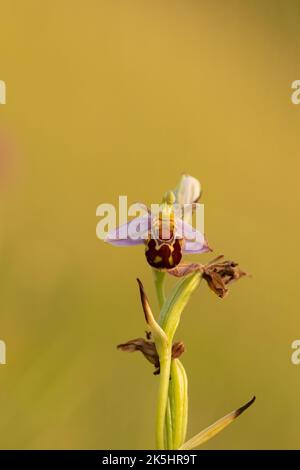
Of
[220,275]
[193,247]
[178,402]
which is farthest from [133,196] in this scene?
[178,402]

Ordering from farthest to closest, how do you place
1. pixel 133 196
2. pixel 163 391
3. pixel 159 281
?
1. pixel 133 196
2. pixel 159 281
3. pixel 163 391

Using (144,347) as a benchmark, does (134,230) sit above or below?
above

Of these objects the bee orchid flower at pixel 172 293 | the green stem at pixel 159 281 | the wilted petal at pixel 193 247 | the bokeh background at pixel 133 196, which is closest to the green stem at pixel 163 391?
the bee orchid flower at pixel 172 293

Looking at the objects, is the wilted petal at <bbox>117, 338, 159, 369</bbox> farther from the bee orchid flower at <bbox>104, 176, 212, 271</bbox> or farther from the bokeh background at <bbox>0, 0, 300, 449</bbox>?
the bokeh background at <bbox>0, 0, 300, 449</bbox>

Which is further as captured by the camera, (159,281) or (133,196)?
(133,196)

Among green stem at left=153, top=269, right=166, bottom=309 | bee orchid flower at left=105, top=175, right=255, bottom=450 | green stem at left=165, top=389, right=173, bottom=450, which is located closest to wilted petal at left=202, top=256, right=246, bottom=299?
bee orchid flower at left=105, top=175, right=255, bottom=450

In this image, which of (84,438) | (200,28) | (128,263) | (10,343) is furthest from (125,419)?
(200,28)

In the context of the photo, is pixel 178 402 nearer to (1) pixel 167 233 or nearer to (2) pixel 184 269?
(2) pixel 184 269

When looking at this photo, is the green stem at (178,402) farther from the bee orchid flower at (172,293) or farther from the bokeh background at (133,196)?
the bokeh background at (133,196)

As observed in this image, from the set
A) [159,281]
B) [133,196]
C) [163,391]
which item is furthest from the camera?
[133,196]
